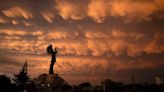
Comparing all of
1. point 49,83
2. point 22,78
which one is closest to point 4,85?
point 49,83

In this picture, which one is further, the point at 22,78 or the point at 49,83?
the point at 22,78

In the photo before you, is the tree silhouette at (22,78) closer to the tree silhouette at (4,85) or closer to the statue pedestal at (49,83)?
the statue pedestal at (49,83)

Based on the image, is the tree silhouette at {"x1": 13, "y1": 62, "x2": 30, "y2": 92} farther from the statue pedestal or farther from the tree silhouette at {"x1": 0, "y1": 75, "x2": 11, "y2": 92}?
the tree silhouette at {"x1": 0, "y1": 75, "x2": 11, "y2": 92}

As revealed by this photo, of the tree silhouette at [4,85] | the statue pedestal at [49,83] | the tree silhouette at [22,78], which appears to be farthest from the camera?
the tree silhouette at [22,78]

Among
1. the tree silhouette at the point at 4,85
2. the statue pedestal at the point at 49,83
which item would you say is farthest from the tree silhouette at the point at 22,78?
the tree silhouette at the point at 4,85

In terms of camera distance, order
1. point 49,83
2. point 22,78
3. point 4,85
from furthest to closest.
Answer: point 22,78
point 49,83
point 4,85

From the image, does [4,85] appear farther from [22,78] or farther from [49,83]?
[22,78]

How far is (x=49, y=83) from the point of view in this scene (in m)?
48.3

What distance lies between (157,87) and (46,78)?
23371 mm

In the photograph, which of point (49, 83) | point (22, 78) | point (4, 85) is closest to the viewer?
point (4, 85)

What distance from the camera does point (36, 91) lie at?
47.3 meters

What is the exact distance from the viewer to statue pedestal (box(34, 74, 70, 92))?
4687cm

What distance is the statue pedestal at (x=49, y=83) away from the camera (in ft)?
154

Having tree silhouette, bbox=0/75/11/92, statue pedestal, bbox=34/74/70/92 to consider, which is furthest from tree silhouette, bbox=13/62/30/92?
tree silhouette, bbox=0/75/11/92
